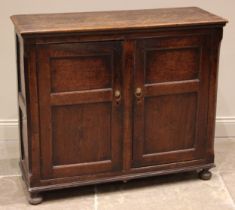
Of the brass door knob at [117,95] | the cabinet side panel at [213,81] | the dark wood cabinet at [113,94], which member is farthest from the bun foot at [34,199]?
the cabinet side panel at [213,81]

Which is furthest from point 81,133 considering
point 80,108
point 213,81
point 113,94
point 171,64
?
point 213,81

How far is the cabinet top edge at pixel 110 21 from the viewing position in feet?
8.14

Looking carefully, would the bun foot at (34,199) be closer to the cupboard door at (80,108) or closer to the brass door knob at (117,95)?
the cupboard door at (80,108)

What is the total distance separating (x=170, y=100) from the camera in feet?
9.02

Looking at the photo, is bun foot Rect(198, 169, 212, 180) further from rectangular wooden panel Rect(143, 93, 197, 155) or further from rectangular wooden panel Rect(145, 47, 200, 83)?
rectangular wooden panel Rect(145, 47, 200, 83)

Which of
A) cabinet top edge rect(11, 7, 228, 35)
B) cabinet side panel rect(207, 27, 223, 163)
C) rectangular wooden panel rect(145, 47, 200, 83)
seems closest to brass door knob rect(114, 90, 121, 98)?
rectangular wooden panel rect(145, 47, 200, 83)

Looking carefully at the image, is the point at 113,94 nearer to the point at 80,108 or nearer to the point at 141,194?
the point at 80,108

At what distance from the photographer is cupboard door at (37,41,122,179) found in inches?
99.6

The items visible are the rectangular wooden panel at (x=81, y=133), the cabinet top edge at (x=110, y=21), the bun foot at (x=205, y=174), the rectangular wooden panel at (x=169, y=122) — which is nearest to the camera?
the cabinet top edge at (x=110, y=21)

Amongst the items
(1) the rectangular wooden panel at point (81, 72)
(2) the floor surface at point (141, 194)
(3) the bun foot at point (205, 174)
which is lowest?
(2) the floor surface at point (141, 194)

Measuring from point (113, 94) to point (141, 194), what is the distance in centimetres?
54

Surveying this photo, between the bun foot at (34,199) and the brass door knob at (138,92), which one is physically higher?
the brass door knob at (138,92)

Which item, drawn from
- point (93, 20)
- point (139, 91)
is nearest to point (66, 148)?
point (139, 91)

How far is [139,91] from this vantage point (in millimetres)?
2664
